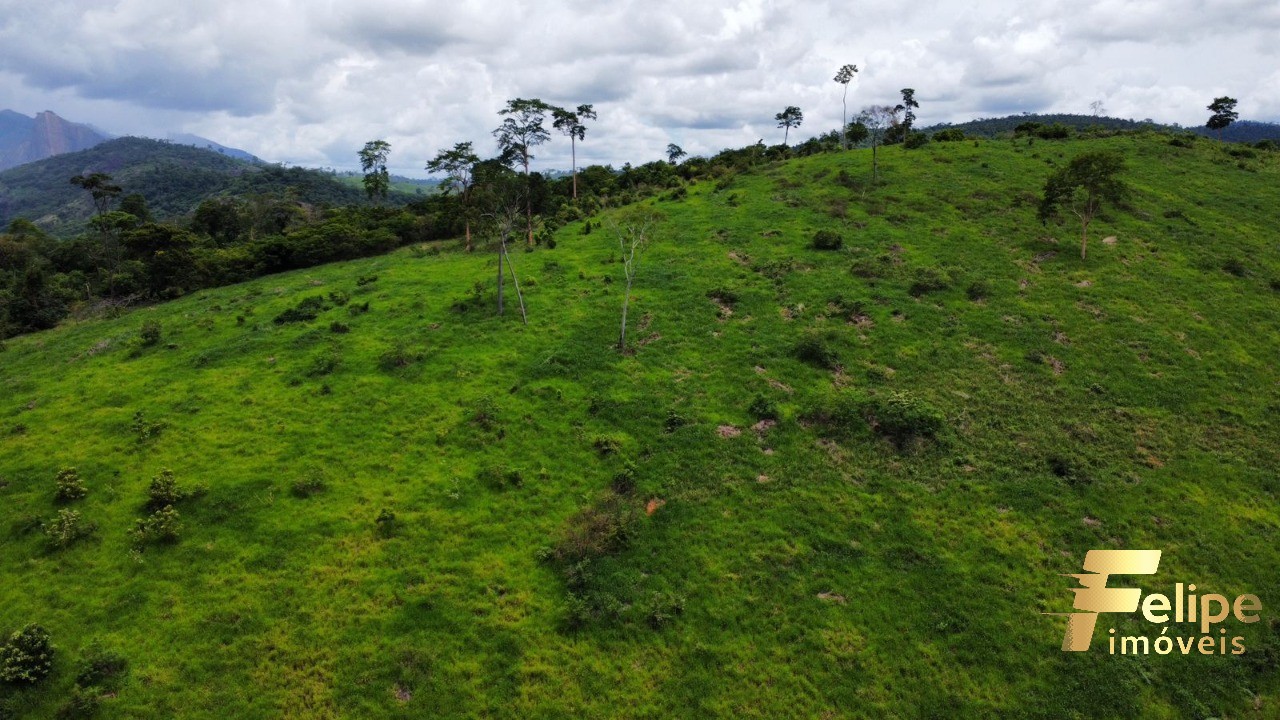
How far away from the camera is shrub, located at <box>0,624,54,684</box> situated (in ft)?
60.0

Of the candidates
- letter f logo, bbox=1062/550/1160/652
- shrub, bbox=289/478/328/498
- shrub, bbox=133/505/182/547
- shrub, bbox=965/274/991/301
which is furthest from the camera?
shrub, bbox=965/274/991/301

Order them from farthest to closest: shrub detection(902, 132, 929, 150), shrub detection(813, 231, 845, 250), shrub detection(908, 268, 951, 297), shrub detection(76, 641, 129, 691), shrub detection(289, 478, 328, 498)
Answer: shrub detection(902, 132, 929, 150) < shrub detection(813, 231, 845, 250) < shrub detection(908, 268, 951, 297) < shrub detection(289, 478, 328, 498) < shrub detection(76, 641, 129, 691)

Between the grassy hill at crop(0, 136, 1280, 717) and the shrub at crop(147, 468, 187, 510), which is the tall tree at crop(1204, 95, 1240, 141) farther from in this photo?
the shrub at crop(147, 468, 187, 510)

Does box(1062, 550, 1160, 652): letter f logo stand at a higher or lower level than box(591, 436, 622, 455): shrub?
lower

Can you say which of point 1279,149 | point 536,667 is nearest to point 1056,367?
point 536,667

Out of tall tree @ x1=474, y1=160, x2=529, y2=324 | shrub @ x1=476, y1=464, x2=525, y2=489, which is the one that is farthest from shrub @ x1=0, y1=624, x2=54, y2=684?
tall tree @ x1=474, y1=160, x2=529, y2=324

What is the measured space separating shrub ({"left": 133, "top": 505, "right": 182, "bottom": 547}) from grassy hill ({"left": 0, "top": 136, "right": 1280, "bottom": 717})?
23.0 inches

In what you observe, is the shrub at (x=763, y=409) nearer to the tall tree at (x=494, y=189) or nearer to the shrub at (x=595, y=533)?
the shrub at (x=595, y=533)

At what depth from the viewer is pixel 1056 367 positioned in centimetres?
3638

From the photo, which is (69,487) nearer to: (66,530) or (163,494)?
(66,530)

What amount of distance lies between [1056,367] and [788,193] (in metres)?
→ 45.2

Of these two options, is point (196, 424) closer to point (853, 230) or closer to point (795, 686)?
point (795, 686)

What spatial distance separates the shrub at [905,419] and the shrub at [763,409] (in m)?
5.85

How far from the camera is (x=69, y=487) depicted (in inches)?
→ 1056
